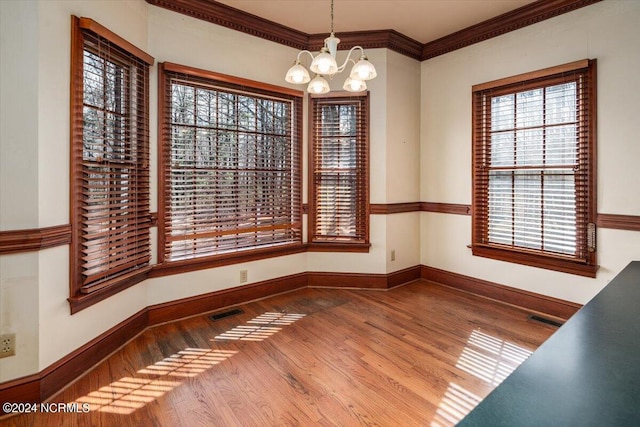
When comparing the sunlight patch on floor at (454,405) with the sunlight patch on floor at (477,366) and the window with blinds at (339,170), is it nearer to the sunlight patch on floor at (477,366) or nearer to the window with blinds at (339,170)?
the sunlight patch on floor at (477,366)

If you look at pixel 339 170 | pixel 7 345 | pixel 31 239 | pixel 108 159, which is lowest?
pixel 7 345

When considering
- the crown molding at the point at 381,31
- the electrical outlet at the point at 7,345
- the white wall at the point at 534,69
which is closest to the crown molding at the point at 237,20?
the crown molding at the point at 381,31

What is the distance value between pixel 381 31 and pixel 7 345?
4.15m

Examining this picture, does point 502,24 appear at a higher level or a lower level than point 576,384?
higher

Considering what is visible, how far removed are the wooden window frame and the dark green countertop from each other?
9.65 feet

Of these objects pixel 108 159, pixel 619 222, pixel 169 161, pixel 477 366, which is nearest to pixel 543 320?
pixel 619 222

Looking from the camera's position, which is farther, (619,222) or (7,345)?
(619,222)

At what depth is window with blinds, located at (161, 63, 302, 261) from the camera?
315 cm

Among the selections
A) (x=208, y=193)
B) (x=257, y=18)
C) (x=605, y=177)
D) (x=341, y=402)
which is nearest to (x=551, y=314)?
(x=605, y=177)

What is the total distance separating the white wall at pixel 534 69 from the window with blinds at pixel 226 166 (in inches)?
67.2

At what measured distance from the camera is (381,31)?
12.7ft

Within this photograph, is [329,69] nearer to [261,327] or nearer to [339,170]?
[339,170]

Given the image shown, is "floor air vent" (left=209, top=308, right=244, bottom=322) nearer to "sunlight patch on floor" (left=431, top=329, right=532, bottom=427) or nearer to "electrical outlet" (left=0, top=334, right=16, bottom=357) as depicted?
"electrical outlet" (left=0, top=334, right=16, bottom=357)

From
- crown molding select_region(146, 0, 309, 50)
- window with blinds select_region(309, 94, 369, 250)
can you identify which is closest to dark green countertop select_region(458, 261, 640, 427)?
window with blinds select_region(309, 94, 369, 250)
